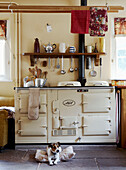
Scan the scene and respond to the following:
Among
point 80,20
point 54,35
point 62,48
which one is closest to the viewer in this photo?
point 80,20

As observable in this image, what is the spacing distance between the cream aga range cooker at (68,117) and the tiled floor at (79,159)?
124mm

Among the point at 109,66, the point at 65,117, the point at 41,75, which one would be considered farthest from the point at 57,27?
the point at 65,117

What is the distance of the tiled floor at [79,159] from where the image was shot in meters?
2.70

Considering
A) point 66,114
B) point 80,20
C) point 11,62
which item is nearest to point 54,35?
point 11,62

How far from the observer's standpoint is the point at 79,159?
9.68 feet

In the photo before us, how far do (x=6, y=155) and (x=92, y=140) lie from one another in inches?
52.8

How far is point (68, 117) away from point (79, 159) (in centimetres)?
74

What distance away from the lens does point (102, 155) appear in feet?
10.2

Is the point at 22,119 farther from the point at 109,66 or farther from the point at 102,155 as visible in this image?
the point at 109,66

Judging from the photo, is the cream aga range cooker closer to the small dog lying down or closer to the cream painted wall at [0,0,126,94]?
the small dog lying down

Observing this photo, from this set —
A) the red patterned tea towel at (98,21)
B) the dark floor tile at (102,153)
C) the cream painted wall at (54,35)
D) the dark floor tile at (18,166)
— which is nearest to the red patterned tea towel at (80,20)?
the red patterned tea towel at (98,21)

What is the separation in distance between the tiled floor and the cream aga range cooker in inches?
4.9

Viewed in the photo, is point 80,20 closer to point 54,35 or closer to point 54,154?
point 54,35

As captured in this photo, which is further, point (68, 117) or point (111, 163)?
point (68, 117)
